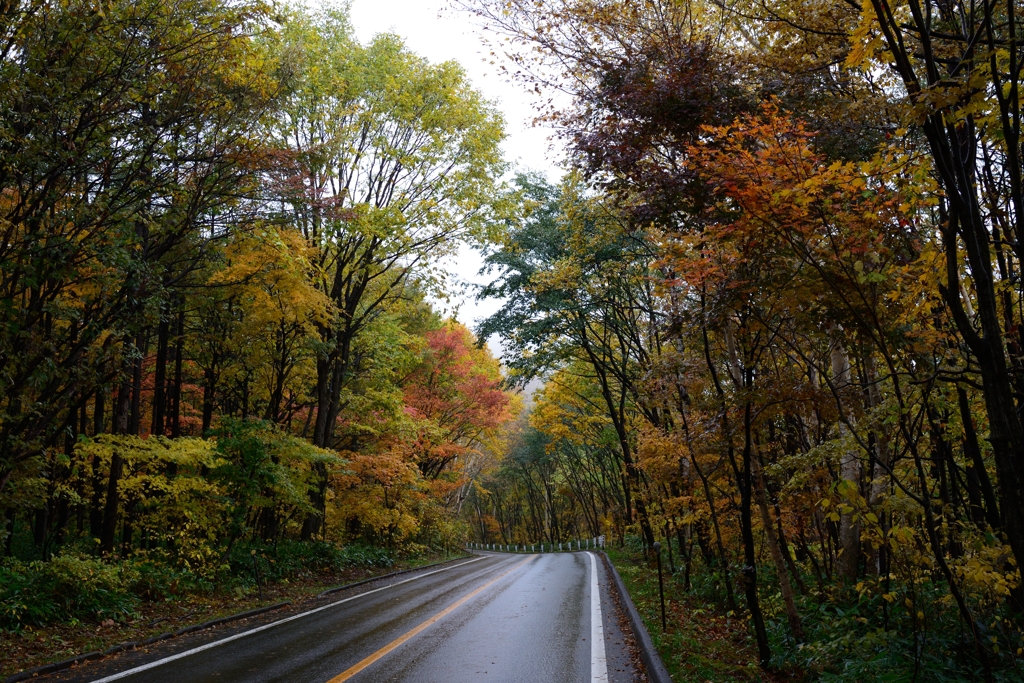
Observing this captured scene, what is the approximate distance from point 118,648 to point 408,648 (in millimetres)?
3813

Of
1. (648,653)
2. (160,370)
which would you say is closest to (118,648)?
(648,653)

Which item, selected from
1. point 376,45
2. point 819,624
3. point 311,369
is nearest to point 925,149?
point 819,624

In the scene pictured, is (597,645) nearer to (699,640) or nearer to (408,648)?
(699,640)

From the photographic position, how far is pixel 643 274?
49.2 feet

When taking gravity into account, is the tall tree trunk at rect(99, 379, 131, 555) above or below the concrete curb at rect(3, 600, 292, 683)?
above

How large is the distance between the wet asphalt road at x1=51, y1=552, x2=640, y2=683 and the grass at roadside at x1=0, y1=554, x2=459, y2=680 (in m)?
0.71

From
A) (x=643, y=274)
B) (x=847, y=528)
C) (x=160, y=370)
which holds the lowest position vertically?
(x=847, y=528)

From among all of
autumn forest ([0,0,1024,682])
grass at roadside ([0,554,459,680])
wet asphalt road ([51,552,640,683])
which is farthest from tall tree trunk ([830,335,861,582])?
grass at roadside ([0,554,459,680])

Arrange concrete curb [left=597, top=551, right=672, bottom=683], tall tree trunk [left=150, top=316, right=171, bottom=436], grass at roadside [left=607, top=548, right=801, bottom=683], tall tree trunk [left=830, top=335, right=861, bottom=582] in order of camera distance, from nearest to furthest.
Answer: concrete curb [left=597, top=551, right=672, bottom=683]
grass at roadside [left=607, top=548, right=801, bottom=683]
tall tree trunk [left=830, top=335, right=861, bottom=582]
tall tree trunk [left=150, top=316, right=171, bottom=436]

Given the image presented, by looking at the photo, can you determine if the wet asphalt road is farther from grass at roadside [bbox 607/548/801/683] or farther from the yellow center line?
grass at roadside [bbox 607/548/801/683]

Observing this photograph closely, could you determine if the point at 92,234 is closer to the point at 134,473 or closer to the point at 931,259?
the point at 134,473

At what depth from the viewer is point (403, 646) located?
786 centimetres

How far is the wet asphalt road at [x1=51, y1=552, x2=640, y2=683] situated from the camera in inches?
255

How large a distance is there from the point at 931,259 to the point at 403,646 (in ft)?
23.8
